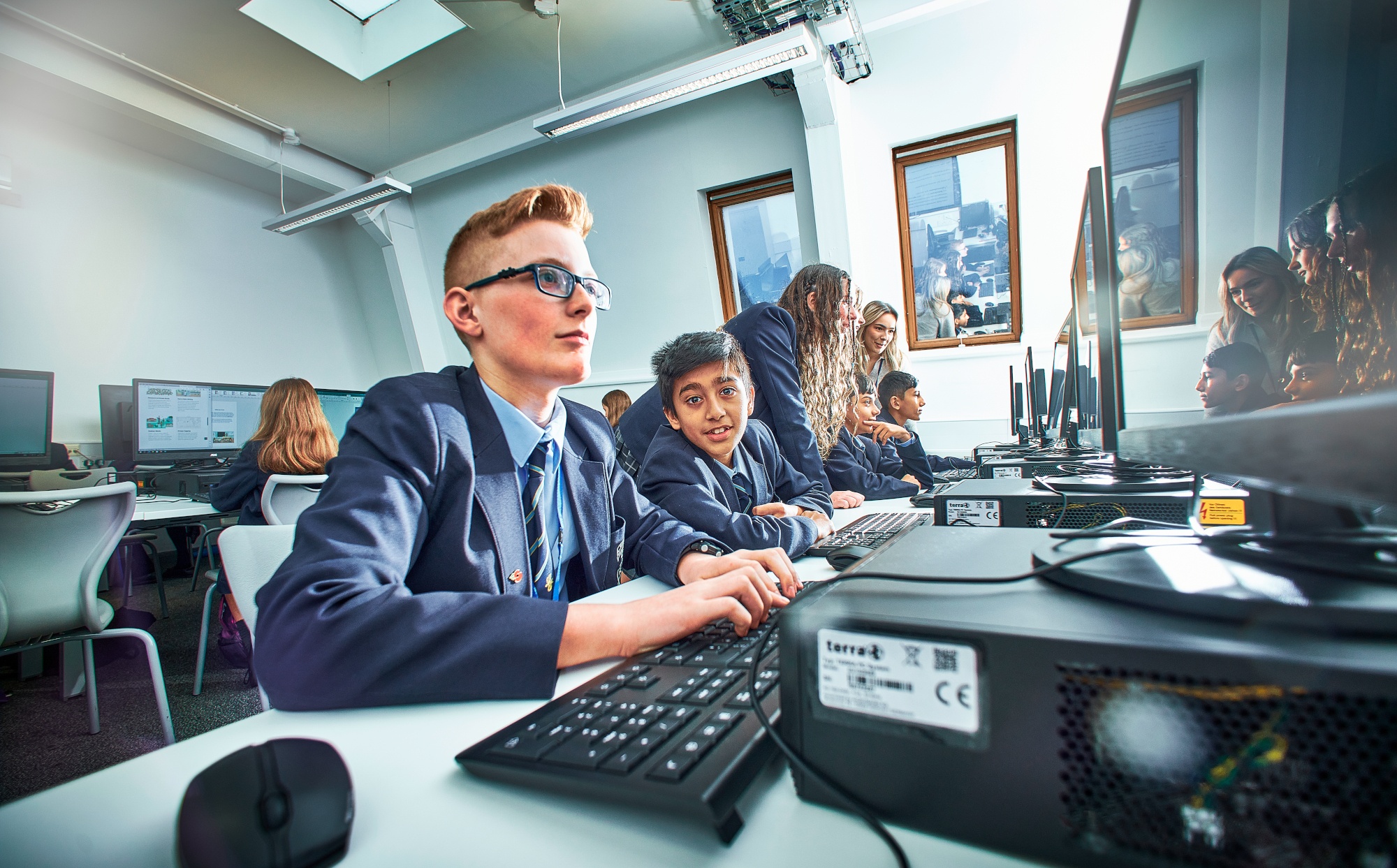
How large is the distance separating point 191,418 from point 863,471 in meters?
3.49

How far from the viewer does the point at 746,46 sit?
3189mm

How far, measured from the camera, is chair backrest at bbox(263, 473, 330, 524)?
2004mm

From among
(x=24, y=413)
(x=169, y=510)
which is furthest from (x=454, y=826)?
(x=24, y=413)

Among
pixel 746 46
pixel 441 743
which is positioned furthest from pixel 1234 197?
pixel 746 46

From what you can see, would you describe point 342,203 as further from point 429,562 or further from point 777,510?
point 429,562

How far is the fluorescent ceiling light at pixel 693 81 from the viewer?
3168 millimetres

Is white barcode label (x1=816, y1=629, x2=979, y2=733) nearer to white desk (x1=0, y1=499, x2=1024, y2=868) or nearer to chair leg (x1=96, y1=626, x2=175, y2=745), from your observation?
white desk (x1=0, y1=499, x2=1024, y2=868)

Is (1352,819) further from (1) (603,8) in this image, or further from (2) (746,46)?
(1) (603,8)

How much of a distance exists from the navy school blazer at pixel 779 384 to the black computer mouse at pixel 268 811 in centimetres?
145

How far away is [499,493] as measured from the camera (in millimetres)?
794

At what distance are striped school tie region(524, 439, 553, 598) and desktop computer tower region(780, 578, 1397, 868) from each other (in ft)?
1.92

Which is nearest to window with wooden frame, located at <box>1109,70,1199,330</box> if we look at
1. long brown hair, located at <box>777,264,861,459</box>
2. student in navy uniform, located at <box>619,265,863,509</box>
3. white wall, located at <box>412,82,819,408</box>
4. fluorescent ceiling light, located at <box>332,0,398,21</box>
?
student in navy uniform, located at <box>619,265,863,509</box>

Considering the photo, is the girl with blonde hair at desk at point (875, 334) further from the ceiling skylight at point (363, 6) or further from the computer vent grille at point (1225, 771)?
the ceiling skylight at point (363, 6)

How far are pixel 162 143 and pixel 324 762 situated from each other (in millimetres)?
6209
